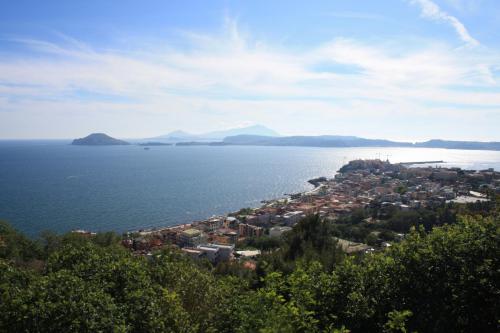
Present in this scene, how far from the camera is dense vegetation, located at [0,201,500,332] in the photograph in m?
5.05

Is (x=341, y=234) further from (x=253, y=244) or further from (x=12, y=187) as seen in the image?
(x=12, y=187)

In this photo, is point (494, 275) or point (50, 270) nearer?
point (494, 275)

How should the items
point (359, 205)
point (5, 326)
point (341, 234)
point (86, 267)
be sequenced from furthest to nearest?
point (359, 205) < point (341, 234) < point (86, 267) < point (5, 326)

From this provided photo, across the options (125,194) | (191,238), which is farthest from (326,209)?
(125,194)

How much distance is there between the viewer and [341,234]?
1187 inches

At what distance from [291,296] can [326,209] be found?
36632 millimetres

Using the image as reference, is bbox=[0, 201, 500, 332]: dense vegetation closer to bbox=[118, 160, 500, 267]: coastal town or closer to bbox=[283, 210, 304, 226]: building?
bbox=[118, 160, 500, 267]: coastal town

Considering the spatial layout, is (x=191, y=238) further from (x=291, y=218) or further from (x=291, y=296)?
(x=291, y=296)

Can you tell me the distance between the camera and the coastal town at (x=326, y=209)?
25477 mm

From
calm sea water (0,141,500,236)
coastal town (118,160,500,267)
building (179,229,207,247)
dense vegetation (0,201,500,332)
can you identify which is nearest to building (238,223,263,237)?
coastal town (118,160,500,267)

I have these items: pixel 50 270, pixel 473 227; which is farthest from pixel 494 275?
pixel 50 270

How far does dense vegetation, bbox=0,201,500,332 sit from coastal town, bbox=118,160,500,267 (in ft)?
32.8

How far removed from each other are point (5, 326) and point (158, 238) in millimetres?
23766

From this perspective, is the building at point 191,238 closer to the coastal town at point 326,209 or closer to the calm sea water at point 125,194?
the coastal town at point 326,209
